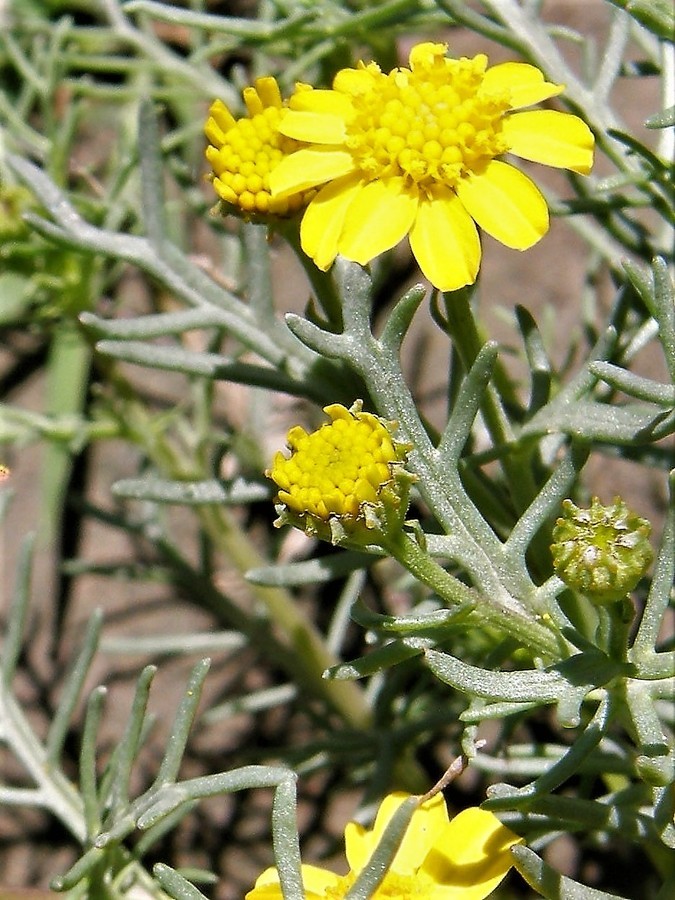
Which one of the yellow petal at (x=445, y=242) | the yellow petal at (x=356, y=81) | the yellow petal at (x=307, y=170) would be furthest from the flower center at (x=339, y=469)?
the yellow petal at (x=356, y=81)

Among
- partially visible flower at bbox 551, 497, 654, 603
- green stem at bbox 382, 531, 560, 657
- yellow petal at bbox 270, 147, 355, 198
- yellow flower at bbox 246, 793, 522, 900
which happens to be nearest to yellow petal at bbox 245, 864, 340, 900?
yellow flower at bbox 246, 793, 522, 900

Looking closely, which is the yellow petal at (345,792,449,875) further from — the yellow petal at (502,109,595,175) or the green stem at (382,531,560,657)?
the yellow petal at (502,109,595,175)

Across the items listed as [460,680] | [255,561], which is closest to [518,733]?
[255,561]

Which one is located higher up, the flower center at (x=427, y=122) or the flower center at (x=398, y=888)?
the flower center at (x=427, y=122)

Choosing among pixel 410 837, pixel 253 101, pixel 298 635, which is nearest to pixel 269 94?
pixel 253 101

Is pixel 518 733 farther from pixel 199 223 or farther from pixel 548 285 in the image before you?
pixel 199 223

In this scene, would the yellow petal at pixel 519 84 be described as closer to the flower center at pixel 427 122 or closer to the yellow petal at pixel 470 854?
the flower center at pixel 427 122
